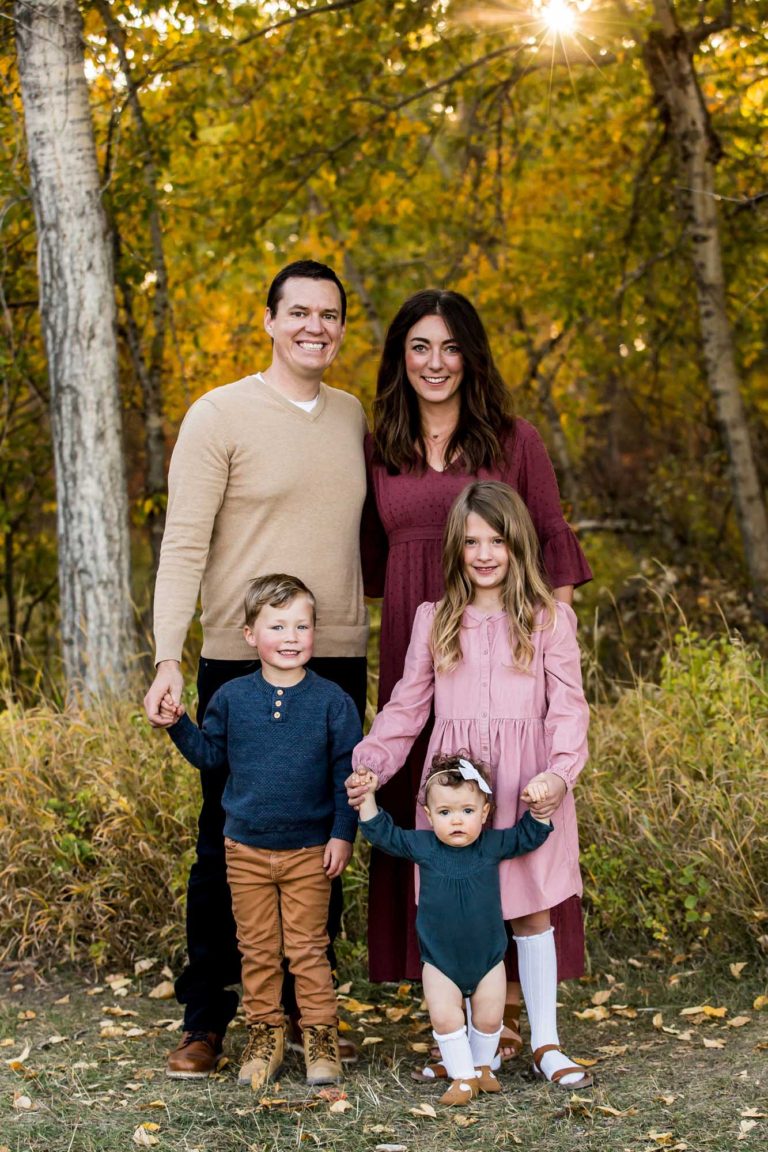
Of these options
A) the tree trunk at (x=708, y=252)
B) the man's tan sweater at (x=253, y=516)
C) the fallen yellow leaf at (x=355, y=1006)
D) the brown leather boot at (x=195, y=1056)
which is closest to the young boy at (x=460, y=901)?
the man's tan sweater at (x=253, y=516)

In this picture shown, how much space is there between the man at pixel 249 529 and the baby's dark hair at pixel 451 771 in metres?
0.50

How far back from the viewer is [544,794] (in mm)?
3121

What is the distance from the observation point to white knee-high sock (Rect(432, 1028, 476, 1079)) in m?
3.22

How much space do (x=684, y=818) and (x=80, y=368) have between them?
3151mm

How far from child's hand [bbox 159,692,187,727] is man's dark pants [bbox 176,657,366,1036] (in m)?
0.33

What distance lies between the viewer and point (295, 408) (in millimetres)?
3561

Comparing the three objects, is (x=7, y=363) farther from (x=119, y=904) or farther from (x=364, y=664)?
(x=364, y=664)

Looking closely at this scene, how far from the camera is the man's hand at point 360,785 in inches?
127

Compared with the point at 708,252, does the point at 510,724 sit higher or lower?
lower

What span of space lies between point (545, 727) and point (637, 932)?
1552 mm

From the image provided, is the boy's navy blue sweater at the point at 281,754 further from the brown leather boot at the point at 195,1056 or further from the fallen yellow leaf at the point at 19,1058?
the fallen yellow leaf at the point at 19,1058

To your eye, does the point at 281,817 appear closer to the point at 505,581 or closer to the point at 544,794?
the point at 544,794

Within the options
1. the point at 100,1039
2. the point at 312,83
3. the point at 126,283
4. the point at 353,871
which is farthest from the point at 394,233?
the point at 100,1039

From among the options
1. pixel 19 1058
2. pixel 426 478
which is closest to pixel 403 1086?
pixel 19 1058
